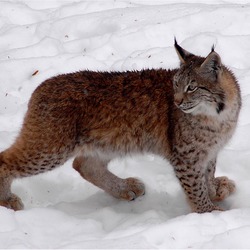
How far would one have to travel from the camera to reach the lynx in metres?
5.12

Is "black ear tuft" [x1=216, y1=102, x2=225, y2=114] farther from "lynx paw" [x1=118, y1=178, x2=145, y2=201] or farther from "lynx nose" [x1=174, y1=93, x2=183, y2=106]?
"lynx paw" [x1=118, y1=178, x2=145, y2=201]

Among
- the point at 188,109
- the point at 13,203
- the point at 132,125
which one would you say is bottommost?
the point at 13,203

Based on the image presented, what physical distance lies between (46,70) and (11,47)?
2.72 ft

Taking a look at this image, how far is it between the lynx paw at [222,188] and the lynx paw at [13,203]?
1.67 m

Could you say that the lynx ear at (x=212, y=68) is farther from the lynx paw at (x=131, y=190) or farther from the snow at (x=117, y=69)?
the lynx paw at (x=131, y=190)

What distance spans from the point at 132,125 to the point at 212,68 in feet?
2.97

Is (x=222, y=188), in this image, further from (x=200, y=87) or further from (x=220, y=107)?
(x=200, y=87)

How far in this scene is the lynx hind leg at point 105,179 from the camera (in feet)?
18.5

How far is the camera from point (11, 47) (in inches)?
307

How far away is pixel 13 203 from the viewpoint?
211 inches

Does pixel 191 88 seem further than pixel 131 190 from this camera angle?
No

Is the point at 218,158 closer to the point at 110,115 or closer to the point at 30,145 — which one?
the point at 110,115

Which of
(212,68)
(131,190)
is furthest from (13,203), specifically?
(212,68)

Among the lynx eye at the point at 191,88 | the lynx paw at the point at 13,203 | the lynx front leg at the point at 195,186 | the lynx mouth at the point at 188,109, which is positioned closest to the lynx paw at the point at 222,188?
the lynx front leg at the point at 195,186
